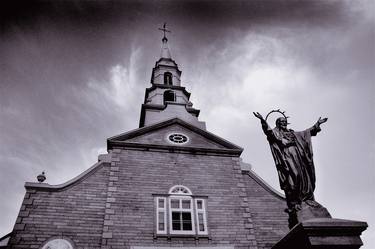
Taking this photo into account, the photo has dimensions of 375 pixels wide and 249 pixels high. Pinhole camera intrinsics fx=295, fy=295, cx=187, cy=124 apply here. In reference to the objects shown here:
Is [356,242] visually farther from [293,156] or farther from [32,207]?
[32,207]

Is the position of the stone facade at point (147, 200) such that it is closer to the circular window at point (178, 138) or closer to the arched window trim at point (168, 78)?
the circular window at point (178, 138)

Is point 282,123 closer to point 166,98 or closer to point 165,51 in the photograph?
point 166,98

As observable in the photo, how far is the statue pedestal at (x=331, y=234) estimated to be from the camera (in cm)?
452

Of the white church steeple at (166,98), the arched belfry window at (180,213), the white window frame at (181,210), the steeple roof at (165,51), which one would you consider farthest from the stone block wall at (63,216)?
the steeple roof at (165,51)

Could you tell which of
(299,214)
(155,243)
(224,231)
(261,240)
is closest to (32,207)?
(155,243)

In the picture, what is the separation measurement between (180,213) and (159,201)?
1.01 meters

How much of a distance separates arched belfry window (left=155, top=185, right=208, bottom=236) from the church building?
40 mm

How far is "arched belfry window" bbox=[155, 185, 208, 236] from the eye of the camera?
38.3 ft

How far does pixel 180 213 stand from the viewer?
40.1ft

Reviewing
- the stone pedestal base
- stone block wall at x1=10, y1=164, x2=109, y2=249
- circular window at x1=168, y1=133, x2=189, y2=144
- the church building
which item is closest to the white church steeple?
circular window at x1=168, y1=133, x2=189, y2=144

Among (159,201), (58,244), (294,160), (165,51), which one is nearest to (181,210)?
(159,201)

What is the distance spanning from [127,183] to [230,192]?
462 centimetres

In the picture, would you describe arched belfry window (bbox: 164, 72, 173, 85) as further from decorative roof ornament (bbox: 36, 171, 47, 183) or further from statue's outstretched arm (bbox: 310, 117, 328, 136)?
statue's outstretched arm (bbox: 310, 117, 328, 136)

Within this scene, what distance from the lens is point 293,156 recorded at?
610 cm
